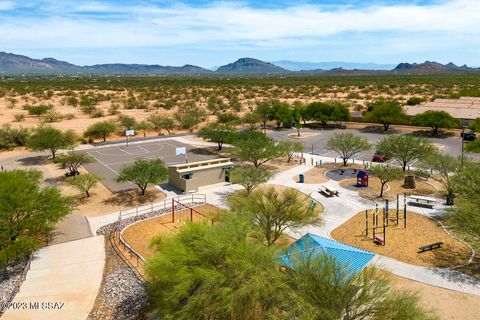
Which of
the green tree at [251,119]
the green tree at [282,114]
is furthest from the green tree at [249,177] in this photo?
the green tree at [282,114]

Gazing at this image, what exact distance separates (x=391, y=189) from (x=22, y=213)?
93.8 ft

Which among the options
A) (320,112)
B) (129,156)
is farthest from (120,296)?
(320,112)

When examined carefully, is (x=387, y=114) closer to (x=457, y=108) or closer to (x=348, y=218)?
(x=457, y=108)

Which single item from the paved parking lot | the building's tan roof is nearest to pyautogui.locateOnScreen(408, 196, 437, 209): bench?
the paved parking lot

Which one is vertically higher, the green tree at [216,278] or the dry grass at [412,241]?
the green tree at [216,278]

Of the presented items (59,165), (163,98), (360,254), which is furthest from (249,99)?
(360,254)

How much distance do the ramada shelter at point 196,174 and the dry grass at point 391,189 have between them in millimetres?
11343

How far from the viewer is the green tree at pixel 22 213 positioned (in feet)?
67.2

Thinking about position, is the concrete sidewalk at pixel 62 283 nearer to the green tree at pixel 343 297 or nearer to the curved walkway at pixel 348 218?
the green tree at pixel 343 297

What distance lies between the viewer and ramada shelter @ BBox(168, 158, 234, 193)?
34812 mm

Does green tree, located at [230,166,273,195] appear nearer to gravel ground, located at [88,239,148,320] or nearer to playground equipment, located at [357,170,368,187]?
playground equipment, located at [357,170,368,187]

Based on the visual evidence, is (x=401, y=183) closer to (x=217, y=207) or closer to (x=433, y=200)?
(x=433, y=200)

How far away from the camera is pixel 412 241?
23.9 meters

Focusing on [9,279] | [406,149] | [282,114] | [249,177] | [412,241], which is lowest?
[9,279]
